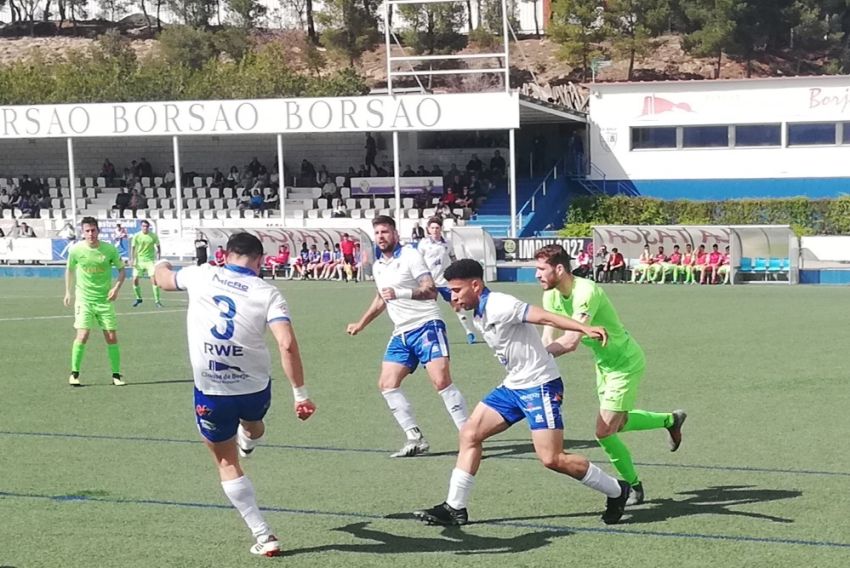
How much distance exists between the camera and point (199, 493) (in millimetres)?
8383

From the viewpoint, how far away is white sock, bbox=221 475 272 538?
6734mm

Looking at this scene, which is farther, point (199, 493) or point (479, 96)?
point (479, 96)

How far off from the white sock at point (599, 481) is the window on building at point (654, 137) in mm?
37936

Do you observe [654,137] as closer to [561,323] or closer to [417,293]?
[417,293]

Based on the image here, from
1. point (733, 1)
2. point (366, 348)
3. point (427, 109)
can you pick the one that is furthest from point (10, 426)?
point (733, 1)

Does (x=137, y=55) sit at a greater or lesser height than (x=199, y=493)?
greater

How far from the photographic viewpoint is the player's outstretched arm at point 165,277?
7086 millimetres

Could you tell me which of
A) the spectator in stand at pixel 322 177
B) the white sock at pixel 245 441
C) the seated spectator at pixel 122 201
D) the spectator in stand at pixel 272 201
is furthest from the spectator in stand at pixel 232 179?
the white sock at pixel 245 441

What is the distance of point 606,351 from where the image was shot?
7883 mm

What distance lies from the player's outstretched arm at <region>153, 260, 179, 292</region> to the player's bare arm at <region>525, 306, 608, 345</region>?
2110mm

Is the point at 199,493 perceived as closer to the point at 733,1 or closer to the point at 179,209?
the point at 179,209

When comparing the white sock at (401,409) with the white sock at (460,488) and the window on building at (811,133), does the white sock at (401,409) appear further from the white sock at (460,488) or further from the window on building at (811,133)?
the window on building at (811,133)

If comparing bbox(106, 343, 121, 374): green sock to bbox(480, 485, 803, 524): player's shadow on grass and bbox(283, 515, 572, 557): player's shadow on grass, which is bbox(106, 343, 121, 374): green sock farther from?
bbox(480, 485, 803, 524): player's shadow on grass

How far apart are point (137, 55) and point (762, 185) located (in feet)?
160
